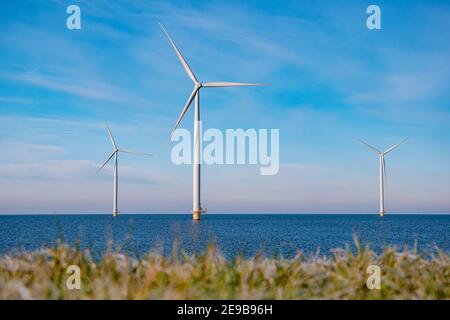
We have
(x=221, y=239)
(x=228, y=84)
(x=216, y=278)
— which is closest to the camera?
(x=216, y=278)

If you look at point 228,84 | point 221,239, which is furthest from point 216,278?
point 221,239

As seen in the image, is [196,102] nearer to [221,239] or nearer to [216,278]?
[221,239]

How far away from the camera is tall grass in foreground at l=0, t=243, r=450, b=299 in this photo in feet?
28.0

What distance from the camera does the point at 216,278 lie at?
964 centimetres

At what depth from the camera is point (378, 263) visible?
1135 centimetres

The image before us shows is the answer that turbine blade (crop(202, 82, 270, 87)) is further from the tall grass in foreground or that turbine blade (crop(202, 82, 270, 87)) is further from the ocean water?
the tall grass in foreground

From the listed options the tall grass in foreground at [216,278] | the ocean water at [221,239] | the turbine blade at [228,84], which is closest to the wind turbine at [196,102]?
the turbine blade at [228,84]

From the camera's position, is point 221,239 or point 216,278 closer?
point 216,278

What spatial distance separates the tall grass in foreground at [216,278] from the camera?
8523 millimetres

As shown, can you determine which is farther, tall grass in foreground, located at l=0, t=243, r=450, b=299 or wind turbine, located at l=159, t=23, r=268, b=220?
wind turbine, located at l=159, t=23, r=268, b=220

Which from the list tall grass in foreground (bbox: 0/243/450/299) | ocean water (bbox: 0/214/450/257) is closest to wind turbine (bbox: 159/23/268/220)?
ocean water (bbox: 0/214/450/257)

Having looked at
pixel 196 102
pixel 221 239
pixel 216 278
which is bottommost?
pixel 221 239

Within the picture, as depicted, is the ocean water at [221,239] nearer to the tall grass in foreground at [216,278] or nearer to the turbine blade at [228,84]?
the tall grass in foreground at [216,278]
